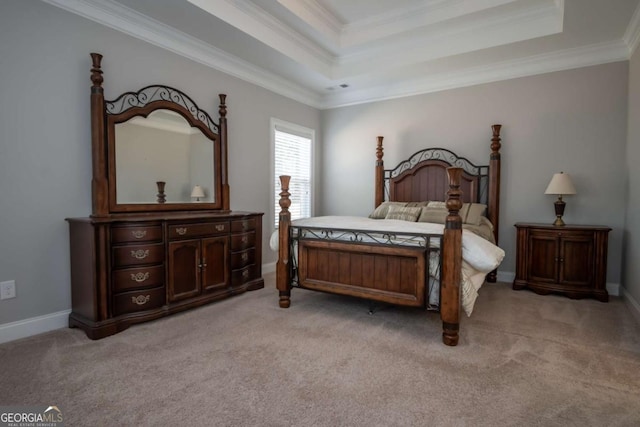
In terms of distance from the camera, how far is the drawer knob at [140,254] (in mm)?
2756

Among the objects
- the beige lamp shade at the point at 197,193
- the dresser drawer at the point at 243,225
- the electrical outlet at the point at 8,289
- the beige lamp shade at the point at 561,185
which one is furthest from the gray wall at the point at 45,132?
the beige lamp shade at the point at 561,185

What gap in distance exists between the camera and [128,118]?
10.1 feet

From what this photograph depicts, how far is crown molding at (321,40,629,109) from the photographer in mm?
3756

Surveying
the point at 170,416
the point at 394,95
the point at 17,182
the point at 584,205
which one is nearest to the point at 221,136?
the point at 17,182

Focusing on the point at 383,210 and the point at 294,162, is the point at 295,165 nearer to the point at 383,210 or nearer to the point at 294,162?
the point at 294,162

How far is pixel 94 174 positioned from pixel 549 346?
151 inches

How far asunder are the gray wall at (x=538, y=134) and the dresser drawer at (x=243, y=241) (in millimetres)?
2532

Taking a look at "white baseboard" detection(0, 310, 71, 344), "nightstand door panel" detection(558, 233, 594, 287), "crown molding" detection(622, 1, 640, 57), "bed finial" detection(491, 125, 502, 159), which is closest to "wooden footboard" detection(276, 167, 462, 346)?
"white baseboard" detection(0, 310, 71, 344)

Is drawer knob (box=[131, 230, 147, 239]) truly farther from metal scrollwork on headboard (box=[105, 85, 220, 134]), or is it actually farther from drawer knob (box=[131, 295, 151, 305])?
metal scrollwork on headboard (box=[105, 85, 220, 134])

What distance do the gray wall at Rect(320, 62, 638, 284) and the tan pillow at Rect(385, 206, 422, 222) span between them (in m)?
1.04

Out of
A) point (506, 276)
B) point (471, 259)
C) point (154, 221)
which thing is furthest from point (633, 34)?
→ point (154, 221)

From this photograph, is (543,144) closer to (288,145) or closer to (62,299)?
(288,145)

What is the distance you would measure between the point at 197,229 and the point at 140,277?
64cm

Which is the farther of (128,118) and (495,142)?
(495,142)
